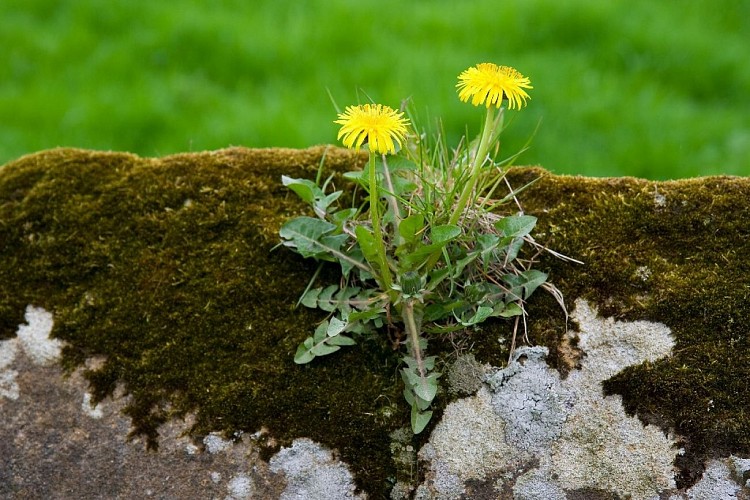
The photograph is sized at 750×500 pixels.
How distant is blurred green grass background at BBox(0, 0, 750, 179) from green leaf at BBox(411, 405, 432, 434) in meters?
3.14

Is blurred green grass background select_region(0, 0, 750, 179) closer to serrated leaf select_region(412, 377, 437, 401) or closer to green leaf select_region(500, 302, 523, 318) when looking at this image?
green leaf select_region(500, 302, 523, 318)

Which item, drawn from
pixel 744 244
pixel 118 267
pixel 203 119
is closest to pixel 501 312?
pixel 744 244

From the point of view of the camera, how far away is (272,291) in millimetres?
2377

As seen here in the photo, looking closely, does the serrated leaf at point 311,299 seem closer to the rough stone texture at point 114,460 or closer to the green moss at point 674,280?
the rough stone texture at point 114,460

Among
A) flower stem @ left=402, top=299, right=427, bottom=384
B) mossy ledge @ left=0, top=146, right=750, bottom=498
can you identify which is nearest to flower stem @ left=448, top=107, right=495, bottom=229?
flower stem @ left=402, top=299, right=427, bottom=384

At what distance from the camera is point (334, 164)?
8.92ft

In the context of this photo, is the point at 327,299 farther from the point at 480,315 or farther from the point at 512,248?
the point at 512,248

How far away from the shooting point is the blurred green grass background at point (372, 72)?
5.10 metres

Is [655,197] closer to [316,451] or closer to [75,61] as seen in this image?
[316,451]

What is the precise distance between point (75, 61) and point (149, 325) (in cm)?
440

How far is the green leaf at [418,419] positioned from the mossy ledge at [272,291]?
0.07m

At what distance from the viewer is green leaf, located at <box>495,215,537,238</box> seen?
2209mm

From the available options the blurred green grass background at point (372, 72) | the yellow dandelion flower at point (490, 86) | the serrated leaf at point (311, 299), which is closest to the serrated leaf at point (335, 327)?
the serrated leaf at point (311, 299)

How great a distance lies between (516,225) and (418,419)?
2.24 ft
